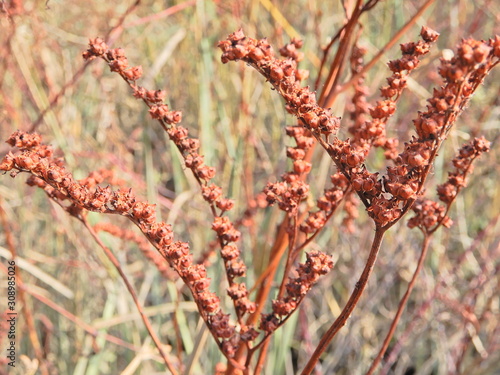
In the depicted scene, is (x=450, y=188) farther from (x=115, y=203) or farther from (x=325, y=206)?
(x=115, y=203)

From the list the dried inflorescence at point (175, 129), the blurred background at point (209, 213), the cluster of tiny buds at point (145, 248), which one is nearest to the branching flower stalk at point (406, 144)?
the dried inflorescence at point (175, 129)

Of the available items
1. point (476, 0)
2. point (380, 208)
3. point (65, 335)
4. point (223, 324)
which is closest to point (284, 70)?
point (380, 208)

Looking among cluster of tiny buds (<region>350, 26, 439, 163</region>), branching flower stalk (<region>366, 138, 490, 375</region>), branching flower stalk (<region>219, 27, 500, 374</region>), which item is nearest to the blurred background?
branching flower stalk (<region>366, 138, 490, 375</region>)

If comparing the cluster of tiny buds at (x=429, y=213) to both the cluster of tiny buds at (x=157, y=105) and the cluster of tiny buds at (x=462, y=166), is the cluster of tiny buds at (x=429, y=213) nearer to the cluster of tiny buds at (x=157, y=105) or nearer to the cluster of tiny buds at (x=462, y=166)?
the cluster of tiny buds at (x=462, y=166)

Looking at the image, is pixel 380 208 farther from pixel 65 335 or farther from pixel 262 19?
pixel 262 19

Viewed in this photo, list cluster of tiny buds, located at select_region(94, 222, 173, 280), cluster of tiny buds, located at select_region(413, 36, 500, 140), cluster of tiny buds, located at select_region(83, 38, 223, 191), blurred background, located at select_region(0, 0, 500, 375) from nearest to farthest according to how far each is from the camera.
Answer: cluster of tiny buds, located at select_region(413, 36, 500, 140)
cluster of tiny buds, located at select_region(83, 38, 223, 191)
cluster of tiny buds, located at select_region(94, 222, 173, 280)
blurred background, located at select_region(0, 0, 500, 375)

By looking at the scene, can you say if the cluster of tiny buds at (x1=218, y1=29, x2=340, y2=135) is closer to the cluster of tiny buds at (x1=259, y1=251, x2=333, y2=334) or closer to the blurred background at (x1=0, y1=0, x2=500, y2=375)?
the cluster of tiny buds at (x1=259, y1=251, x2=333, y2=334)
